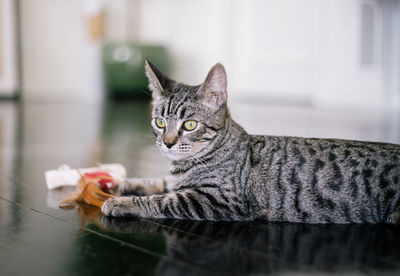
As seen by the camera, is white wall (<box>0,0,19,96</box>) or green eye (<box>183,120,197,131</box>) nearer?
green eye (<box>183,120,197,131</box>)

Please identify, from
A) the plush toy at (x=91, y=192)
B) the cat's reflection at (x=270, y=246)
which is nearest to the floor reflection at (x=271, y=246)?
the cat's reflection at (x=270, y=246)

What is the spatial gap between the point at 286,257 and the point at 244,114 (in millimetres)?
4067

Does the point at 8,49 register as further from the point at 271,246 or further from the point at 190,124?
the point at 271,246

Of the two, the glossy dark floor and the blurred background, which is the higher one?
the blurred background

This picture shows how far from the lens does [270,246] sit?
1.45 m

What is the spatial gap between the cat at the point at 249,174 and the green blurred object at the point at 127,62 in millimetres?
5869

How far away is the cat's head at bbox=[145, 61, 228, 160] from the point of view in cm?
180

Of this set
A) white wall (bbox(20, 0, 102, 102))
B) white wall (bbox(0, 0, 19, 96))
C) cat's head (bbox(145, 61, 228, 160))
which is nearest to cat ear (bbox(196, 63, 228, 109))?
cat's head (bbox(145, 61, 228, 160))

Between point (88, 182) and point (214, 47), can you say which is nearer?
point (88, 182)

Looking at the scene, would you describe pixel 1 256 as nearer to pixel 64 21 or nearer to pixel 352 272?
pixel 352 272

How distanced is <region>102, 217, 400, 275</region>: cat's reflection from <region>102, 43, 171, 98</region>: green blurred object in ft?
20.1

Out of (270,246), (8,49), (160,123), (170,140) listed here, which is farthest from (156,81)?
(8,49)

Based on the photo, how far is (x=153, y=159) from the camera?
298 centimetres

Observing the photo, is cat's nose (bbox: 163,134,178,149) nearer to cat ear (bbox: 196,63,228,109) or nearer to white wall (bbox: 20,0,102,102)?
cat ear (bbox: 196,63,228,109)
